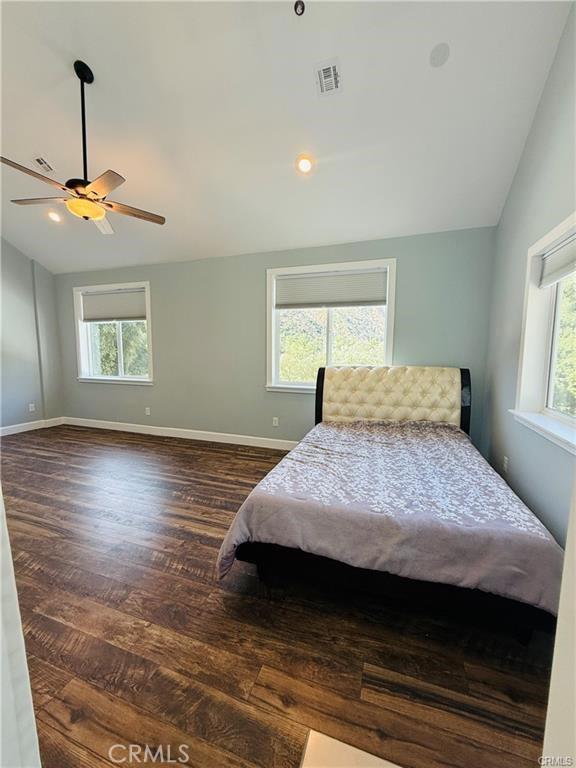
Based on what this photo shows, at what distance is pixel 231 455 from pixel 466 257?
137 inches

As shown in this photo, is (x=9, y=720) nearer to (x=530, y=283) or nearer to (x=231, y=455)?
(x=530, y=283)

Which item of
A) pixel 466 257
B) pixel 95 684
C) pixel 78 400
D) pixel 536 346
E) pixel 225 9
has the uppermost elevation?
pixel 225 9

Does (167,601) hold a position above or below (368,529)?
below

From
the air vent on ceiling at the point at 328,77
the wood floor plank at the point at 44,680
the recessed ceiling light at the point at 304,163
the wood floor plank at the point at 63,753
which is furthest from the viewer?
the recessed ceiling light at the point at 304,163

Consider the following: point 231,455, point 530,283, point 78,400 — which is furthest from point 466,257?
point 78,400

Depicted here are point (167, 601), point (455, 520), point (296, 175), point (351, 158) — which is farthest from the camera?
point (296, 175)

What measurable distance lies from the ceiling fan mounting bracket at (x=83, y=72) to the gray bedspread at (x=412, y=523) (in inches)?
128

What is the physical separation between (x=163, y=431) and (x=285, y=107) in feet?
13.9

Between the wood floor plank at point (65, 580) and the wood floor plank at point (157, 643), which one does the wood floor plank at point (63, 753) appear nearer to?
the wood floor plank at point (157, 643)

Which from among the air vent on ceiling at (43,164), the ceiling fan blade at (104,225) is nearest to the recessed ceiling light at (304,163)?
the ceiling fan blade at (104,225)

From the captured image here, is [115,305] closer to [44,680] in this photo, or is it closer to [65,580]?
[65,580]

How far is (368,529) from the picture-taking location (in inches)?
57.2

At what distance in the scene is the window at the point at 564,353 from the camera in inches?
75.8

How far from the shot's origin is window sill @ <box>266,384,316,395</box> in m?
3.89
